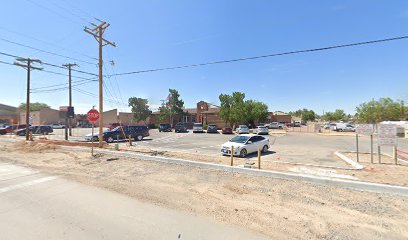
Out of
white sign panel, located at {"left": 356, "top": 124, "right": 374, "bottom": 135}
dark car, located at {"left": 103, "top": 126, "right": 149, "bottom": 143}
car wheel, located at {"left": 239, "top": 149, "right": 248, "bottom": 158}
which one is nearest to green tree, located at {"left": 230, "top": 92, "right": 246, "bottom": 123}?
dark car, located at {"left": 103, "top": 126, "right": 149, "bottom": 143}

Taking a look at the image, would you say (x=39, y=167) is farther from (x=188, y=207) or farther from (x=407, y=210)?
(x=407, y=210)

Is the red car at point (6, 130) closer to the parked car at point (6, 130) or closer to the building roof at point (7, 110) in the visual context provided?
the parked car at point (6, 130)

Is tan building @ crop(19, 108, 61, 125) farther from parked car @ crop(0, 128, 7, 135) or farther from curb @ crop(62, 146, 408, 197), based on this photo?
curb @ crop(62, 146, 408, 197)

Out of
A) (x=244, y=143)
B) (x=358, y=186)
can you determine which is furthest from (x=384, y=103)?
(x=358, y=186)

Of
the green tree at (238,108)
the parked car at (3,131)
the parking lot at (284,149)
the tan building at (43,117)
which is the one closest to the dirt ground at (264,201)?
the parking lot at (284,149)

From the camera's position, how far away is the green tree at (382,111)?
2243 inches

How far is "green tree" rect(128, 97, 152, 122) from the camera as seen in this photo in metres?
58.9

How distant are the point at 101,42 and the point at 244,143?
12.9 metres

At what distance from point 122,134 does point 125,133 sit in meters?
0.36

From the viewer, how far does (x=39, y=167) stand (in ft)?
37.1

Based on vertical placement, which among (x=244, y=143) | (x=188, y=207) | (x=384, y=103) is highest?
(x=384, y=103)

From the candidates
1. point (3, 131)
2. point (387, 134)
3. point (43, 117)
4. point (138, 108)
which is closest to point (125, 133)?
point (387, 134)

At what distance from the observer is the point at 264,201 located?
6332mm

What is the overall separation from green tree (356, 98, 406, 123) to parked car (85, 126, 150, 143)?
61773 millimetres
